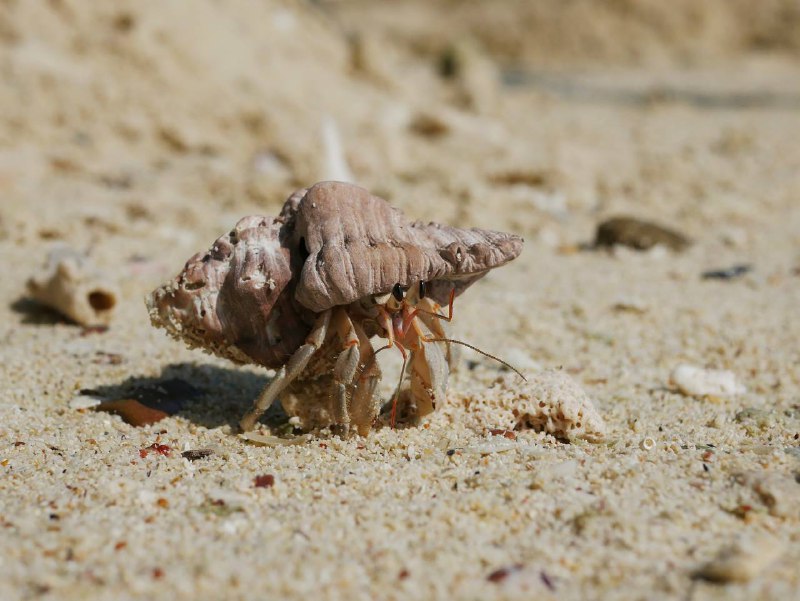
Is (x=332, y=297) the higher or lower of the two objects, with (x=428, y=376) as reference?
higher

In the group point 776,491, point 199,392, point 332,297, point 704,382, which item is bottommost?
point 199,392

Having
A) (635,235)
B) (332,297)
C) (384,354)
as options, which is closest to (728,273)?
(635,235)

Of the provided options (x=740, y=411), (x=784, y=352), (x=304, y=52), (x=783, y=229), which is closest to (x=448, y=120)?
(x=304, y=52)

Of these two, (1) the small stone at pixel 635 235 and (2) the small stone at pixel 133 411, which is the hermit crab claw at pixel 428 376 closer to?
(2) the small stone at pixel 133 411

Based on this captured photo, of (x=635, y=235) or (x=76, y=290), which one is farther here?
(x=635, y=235)

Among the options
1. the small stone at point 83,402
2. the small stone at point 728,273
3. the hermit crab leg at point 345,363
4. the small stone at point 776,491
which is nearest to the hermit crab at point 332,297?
the hermit crab leg at point 345,363

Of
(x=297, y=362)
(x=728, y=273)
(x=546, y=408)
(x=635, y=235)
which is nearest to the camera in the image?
(x=297, y=362)

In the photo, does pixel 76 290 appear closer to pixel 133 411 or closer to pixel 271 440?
pixel 133 411
